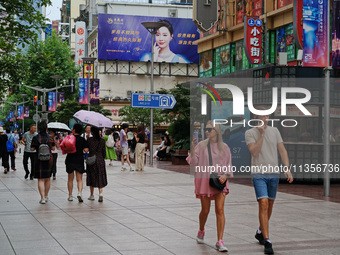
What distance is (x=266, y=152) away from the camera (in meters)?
8.36

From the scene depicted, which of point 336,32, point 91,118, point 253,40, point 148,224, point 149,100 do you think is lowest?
point 148,224

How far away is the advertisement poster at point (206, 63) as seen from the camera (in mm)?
47344

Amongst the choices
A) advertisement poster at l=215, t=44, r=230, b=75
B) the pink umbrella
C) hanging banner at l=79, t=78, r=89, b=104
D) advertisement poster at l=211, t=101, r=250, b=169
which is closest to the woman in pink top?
the pink umbrella

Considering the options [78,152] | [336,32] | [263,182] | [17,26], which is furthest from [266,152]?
[17,26]

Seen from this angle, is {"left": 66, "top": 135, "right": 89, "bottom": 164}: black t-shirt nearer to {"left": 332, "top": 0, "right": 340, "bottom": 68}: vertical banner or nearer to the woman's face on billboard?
{"left": 332, "top": 0, "right": 340, "bottom": 68}: vertical banner

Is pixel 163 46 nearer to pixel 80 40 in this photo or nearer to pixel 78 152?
pixel 80 40

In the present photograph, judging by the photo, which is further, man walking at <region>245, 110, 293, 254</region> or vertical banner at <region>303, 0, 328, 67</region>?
vertical banner at <region>303, 0, 328, 67</region>

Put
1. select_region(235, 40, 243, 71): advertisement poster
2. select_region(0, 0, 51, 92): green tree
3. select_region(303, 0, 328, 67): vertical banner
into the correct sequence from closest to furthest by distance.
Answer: select_region(303, 0, 328, 67): vertical banner < select_region(0, 0, 51, 92): green tree < select_region(235, 40, 243, 71): advertisement poster

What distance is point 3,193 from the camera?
15766 millimetres

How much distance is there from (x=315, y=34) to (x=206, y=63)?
33076 millimetres

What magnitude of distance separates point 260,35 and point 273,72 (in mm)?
16557

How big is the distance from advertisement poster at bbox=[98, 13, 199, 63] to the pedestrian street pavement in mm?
57827

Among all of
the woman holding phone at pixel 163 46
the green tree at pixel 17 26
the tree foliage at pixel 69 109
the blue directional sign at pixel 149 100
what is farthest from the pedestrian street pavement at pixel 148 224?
the woman holding phone at pixel 163 46

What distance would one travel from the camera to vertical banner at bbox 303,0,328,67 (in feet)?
50.0
